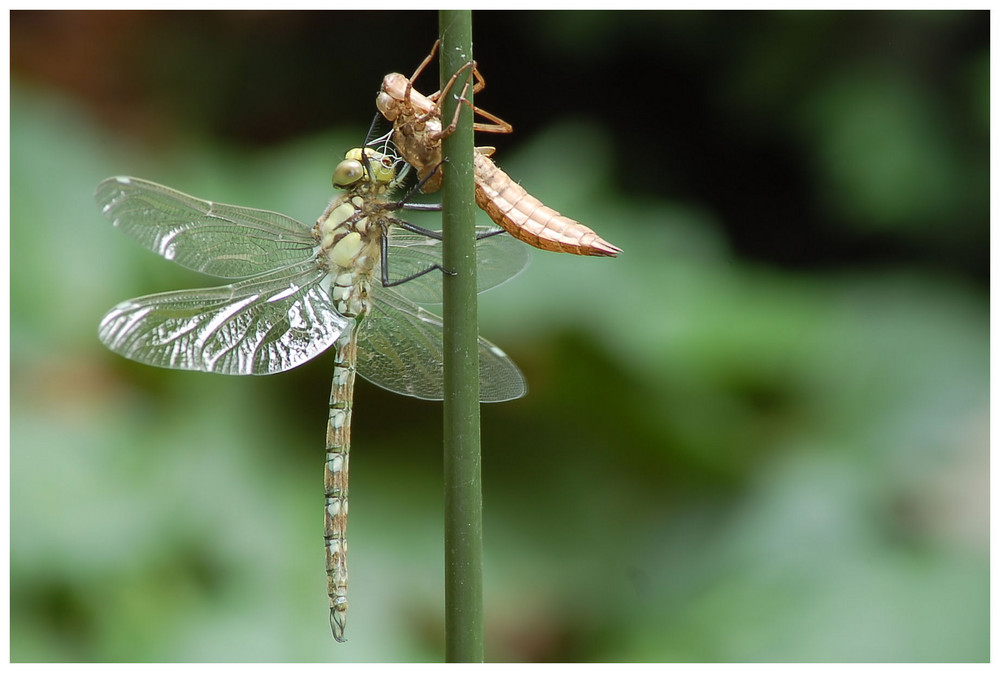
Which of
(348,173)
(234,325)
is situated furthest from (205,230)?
(348,173)

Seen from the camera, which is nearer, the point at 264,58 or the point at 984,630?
the point at 984,630

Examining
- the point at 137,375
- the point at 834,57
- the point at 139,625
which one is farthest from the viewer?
the point at 834,57

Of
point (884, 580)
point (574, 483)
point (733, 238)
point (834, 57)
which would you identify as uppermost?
point (834, 57)

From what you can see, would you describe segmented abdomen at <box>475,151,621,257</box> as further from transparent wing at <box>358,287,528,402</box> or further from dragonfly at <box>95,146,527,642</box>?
transparent wing at <box>358,287,528,402</box>

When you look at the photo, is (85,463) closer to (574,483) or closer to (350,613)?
(350,613)

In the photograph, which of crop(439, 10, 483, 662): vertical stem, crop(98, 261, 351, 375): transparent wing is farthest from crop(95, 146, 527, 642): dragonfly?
crop(439, 10, 483, 662): vertical stem

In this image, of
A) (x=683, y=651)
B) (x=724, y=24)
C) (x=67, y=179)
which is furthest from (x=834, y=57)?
(x=67, y=179)

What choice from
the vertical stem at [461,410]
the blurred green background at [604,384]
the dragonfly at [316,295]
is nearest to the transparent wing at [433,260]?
the dragonfly at [316,295]

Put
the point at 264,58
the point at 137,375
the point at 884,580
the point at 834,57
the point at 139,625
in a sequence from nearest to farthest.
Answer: the point at 139,625 → the point at 884,580 → the point at 137,375 → the point at 834,57 → the point at 264,58
